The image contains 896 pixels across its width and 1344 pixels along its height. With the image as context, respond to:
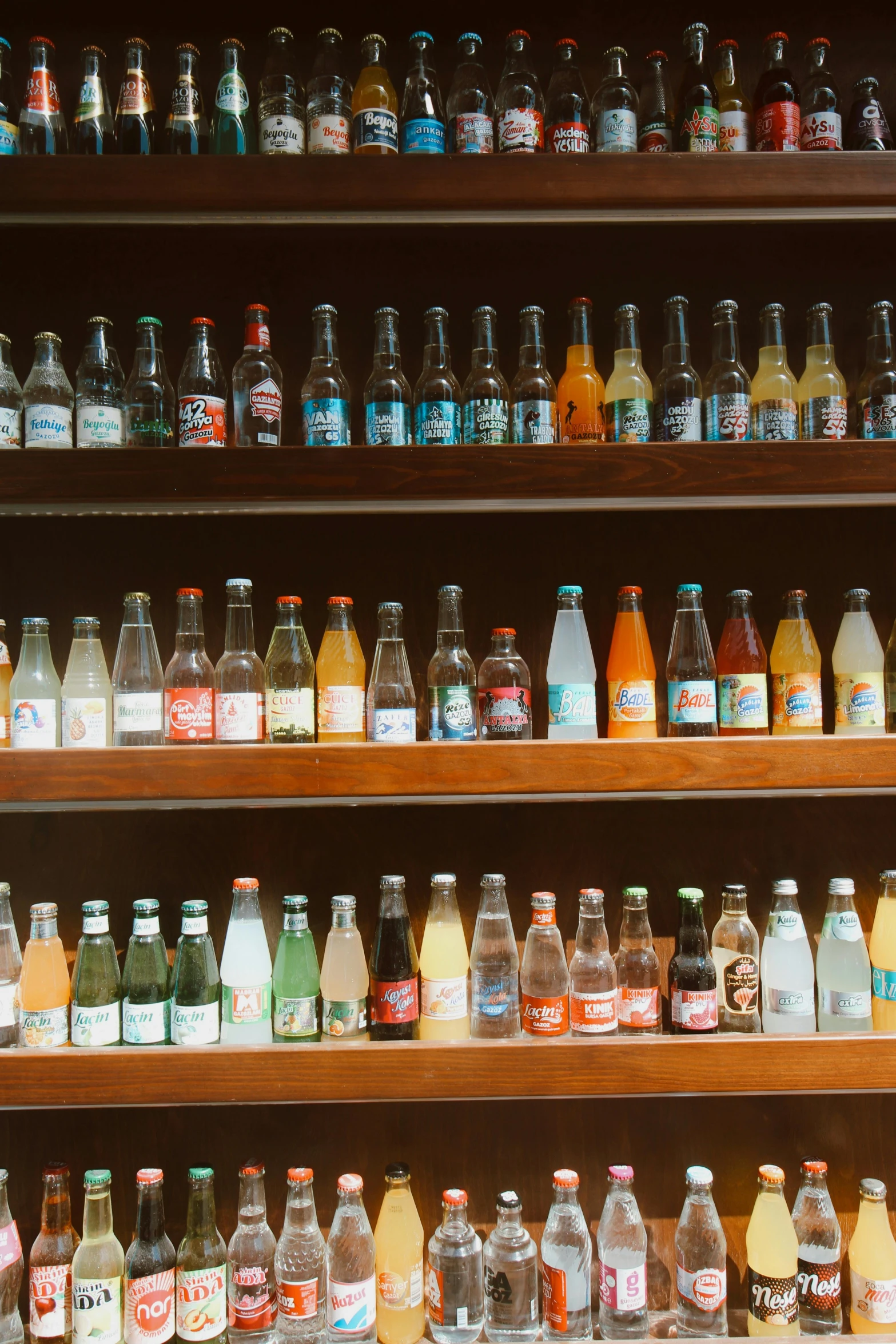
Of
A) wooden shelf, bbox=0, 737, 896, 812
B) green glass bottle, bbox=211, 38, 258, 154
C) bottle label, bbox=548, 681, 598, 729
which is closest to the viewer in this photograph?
wooden shelf, bbox=0, 737, 896, 812

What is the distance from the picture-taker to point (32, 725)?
48.6 inches

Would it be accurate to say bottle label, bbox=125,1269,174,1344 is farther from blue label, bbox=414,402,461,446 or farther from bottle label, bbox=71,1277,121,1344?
blue label, bbox=414,402,461,446

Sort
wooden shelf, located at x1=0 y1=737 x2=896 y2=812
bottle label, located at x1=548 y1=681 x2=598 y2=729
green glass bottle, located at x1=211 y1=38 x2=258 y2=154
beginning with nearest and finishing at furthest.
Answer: wooden shelf, located at x1=0 y1=737 x2=896 y2=812 < bottle label, located at x1=548 y1=681 x2=598 y2=729 < green glass bottle, located at x1=211 y1=38 x2=258 y2=154

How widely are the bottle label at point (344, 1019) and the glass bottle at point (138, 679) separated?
473 millimetres

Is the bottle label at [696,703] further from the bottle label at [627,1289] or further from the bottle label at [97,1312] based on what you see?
the bottle label at [97,1312]

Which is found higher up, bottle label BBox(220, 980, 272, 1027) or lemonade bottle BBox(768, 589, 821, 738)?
lemonade bottle BBox(768, 589, 821, 738)

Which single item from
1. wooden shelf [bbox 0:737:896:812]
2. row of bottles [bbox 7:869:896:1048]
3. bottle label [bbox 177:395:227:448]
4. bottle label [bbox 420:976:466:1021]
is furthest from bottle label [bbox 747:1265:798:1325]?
bottle label [bbox 177:395:227:448]

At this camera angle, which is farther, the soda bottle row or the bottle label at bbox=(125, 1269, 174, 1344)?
the soda bottle row

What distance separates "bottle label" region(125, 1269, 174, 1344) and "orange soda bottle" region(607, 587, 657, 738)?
104 centimetres

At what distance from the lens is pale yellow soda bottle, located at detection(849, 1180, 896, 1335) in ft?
4.17

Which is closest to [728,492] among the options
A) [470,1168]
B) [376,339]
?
[376,339]

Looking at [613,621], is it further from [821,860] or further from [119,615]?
[119,615]

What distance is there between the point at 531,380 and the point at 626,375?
16cm

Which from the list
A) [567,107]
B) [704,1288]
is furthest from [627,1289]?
[567,107]
